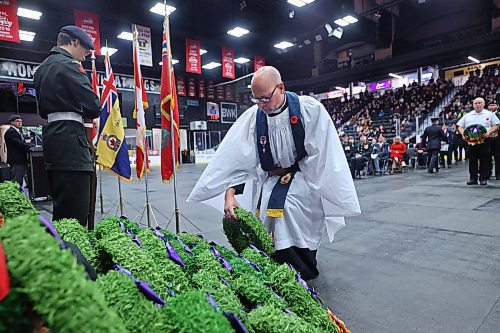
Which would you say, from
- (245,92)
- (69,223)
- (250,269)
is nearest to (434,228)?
(250,269)

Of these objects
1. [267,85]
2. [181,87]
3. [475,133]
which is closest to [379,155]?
[475,133]

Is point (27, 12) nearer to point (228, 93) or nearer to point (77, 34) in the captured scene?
point (77, 34)

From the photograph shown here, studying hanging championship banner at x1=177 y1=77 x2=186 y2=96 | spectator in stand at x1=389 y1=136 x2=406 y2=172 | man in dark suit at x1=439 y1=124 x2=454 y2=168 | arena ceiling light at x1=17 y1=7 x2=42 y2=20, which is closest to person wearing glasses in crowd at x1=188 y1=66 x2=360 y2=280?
spectator in stand at x1=389 y1=136 x2=406 y2=172

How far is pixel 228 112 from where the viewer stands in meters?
24.0

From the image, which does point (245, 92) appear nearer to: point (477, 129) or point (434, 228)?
point (477, 129)

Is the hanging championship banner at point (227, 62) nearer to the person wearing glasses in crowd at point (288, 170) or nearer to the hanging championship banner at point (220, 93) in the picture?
the hanging championship banner at point (220, 93)

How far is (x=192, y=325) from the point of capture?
2.02ft

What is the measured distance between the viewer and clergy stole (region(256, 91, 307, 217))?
6.45ft

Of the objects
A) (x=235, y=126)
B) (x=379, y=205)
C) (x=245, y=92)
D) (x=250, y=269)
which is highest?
(x=245, y=92)

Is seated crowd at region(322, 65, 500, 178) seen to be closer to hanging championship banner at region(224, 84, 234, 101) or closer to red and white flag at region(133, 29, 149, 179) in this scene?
red and white flag at region(133, 29, 149, 179)

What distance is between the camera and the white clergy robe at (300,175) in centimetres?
195

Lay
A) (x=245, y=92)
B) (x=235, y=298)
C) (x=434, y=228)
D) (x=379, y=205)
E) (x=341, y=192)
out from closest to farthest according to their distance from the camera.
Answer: (x=235, y=298)
(x=341, y=192)
(x=434, y=228)
(x=379, y=205)
(x=245, y=92)

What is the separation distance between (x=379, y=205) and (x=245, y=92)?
66.7ft

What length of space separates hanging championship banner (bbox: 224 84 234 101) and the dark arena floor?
762 inches
